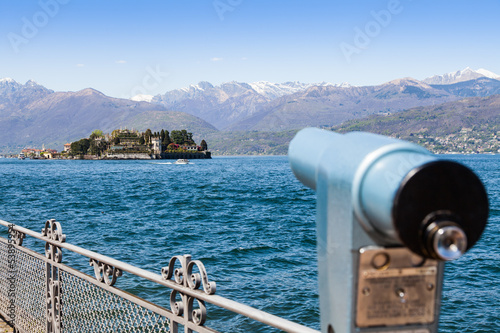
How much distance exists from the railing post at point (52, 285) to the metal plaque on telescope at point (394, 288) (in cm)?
447

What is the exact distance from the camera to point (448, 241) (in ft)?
3.99

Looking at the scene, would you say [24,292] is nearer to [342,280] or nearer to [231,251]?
[342,280]

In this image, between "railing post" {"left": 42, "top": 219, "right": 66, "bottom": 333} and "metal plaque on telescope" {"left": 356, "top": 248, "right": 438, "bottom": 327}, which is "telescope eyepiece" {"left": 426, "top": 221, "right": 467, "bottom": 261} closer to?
"metal plaque on telescope" {"left": 356, "top": 248, "right": 438, "bottom": 327}

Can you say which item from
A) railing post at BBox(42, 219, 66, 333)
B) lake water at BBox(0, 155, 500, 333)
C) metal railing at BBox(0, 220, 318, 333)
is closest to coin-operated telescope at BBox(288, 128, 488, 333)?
metal railing at BBox(0, 220, 318, 333)

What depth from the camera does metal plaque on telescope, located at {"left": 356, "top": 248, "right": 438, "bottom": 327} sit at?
1433mm

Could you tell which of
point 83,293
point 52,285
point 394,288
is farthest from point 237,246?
point 394,288

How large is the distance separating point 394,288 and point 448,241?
0.29 meters

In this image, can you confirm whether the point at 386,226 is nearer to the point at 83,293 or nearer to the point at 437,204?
the point at 437,204

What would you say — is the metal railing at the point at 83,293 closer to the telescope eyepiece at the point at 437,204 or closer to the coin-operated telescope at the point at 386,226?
the coin-operated telescope at the point at 386,226

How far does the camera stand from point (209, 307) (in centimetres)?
Result: 1438

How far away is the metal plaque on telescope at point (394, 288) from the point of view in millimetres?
1433

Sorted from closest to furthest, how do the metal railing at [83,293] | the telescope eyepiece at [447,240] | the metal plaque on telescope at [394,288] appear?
the telescope eyepiece at [447,240], the metal plaque on telescope at [394,288], the metal railing at [83,293]

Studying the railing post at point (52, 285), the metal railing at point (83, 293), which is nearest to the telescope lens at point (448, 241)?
the metal railing at point (83, 293)

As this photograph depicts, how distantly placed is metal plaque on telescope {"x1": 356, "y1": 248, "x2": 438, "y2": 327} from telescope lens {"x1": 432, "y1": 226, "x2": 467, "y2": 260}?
22 cm
